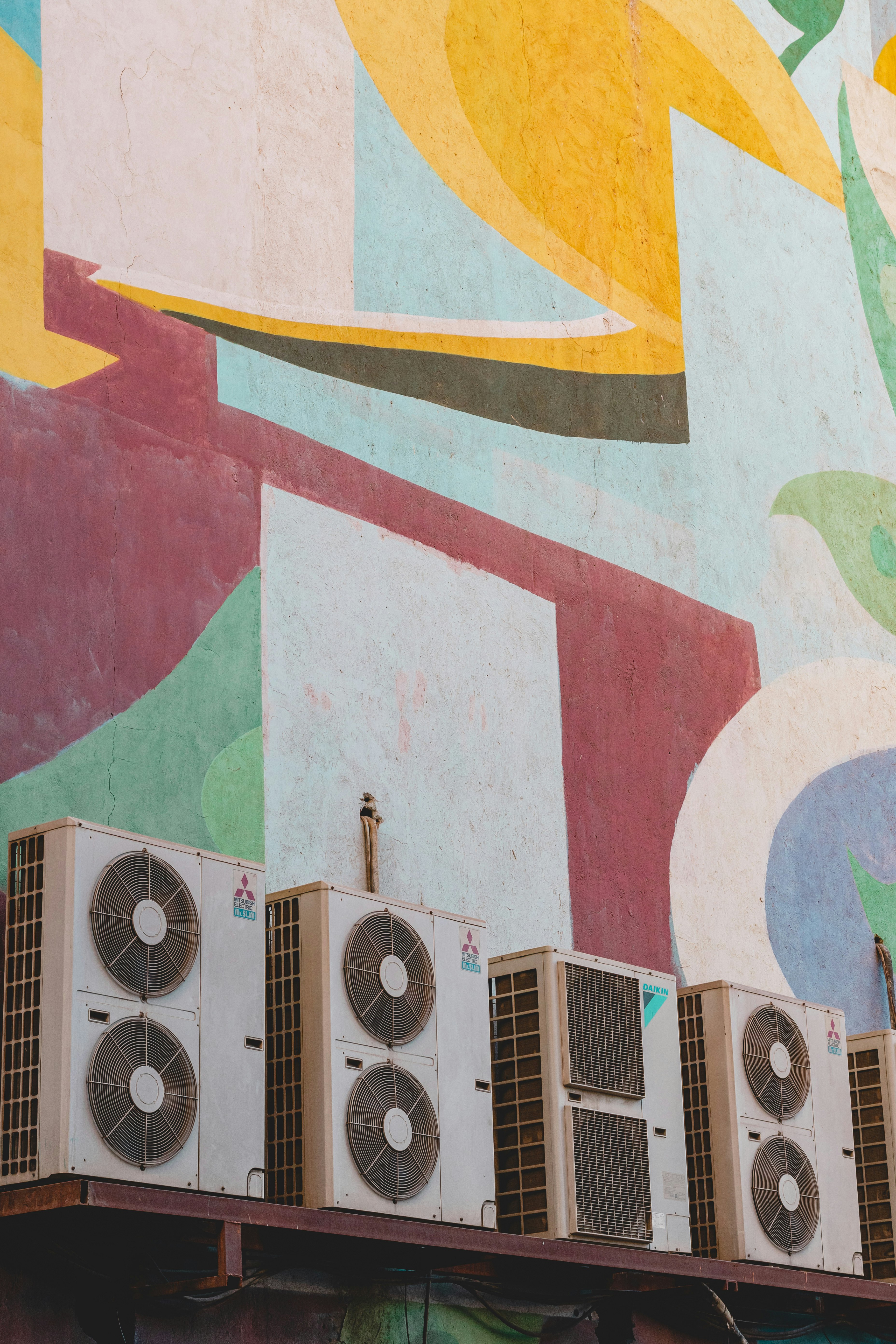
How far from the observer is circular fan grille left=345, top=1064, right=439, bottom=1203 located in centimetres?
664

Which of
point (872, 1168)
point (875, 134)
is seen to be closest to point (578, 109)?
point (875, 134)

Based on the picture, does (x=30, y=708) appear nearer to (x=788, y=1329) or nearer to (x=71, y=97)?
(x=71, y=97)

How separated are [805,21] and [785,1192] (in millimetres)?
7884

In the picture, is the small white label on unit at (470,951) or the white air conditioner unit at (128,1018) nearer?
the white air conditioner unit at (128,1018)

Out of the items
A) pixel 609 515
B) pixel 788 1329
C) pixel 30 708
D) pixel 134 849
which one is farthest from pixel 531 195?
pixel 788 1329

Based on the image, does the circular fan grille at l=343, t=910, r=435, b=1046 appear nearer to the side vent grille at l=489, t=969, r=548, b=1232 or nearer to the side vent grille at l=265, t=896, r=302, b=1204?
the side vent grille at l=265, t=896, r=302, b=1204

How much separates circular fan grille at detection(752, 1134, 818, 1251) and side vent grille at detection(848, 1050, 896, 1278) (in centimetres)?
63

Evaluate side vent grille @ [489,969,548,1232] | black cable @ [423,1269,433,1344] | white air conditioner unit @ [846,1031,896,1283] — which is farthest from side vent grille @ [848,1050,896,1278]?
black cable @ [423,1269,433,1344]

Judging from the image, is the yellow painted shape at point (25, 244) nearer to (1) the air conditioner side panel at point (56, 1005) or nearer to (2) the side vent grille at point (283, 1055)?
(1) the air conditioner side panel at point (56, 1005)

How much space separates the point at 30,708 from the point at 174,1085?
1.60m

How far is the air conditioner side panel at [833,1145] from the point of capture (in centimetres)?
851

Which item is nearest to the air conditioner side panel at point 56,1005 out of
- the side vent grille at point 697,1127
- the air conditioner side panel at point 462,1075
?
the air conditioner side panel at point 462,1075

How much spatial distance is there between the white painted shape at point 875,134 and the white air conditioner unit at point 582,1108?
704 centimetres

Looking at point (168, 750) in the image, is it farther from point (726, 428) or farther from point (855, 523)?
point (855, 523)
